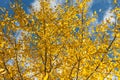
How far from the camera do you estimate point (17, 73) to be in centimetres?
704

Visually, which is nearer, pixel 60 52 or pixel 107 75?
pixel 107 75

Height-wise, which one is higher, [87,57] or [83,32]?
[83,32]

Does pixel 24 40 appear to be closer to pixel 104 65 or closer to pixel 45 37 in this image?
pixel 45 37

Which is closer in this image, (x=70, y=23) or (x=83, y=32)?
(x=83, y=32)

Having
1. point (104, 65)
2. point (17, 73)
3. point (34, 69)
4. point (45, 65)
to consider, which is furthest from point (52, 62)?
point (104, 65)

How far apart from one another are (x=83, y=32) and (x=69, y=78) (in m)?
1.69

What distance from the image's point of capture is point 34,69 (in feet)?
24.2

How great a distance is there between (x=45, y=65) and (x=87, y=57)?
1.62 m

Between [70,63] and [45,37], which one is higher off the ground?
[45,37]

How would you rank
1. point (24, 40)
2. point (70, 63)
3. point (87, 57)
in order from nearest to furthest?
1. point (87, 57)
2. point (70, 63)
3. point (24, 40)

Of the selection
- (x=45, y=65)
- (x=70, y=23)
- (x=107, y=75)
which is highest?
(x=70, y=23)

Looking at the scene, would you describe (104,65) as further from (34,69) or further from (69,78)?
(34,69)

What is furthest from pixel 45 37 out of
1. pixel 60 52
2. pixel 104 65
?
pixel 104 65

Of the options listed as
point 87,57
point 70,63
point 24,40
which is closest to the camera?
point 87,57
